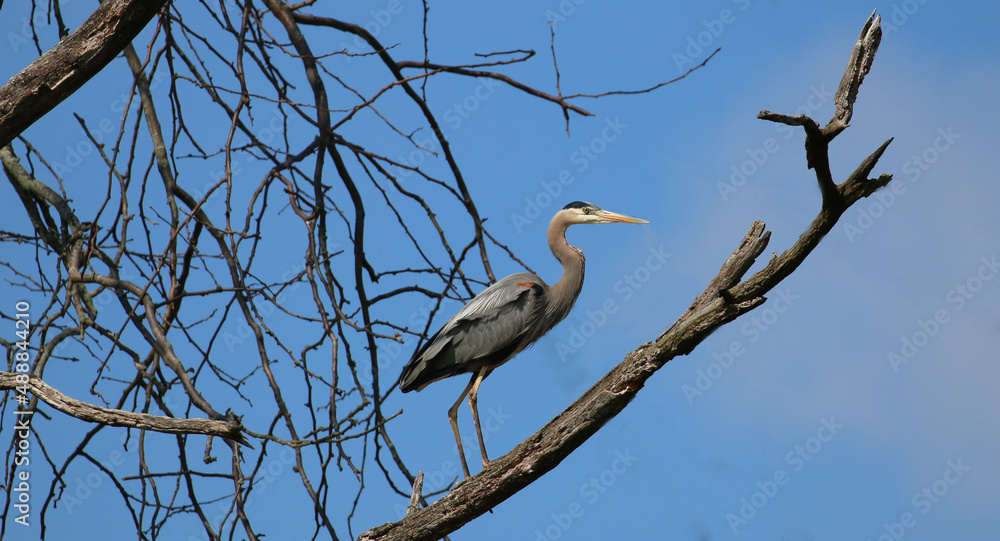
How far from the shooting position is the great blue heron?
625 centimetres

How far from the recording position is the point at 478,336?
6305 millimetres

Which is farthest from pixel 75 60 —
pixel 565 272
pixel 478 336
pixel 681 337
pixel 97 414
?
pixel 565 272

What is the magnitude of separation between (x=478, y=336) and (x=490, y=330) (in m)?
0.11

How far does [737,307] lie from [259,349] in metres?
2.59

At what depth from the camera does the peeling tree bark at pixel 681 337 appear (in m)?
2.68

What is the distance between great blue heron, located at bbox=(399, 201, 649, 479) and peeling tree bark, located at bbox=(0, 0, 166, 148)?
339 cm

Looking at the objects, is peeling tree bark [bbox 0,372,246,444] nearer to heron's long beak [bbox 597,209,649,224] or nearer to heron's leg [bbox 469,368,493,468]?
heron's leg [bbox 469,368,493,468]

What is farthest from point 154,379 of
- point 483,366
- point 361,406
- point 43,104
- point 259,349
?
point 483,366

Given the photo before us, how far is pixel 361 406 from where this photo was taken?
Answer: 168 inches

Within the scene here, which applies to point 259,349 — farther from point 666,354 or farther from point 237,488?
point 666,354

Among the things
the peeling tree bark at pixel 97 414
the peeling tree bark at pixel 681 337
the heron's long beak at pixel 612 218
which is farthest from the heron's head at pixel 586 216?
the peeling tree bark at pixel 97 414

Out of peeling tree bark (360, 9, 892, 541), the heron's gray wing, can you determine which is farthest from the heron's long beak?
peeling tree bark (360, 9, 892, 541)

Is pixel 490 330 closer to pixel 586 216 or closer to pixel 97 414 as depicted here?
pixel 586 216

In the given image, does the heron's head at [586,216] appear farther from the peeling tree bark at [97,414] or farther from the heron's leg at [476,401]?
the peeling tree bark at [97,414]
